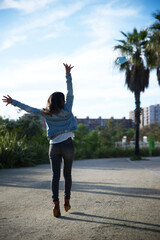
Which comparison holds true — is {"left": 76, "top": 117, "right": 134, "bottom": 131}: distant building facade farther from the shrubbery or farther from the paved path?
the paved path

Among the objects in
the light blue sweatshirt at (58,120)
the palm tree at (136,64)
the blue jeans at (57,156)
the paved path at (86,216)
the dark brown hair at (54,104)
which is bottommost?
the paved path at (86,216)

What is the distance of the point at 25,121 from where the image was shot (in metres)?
22.2

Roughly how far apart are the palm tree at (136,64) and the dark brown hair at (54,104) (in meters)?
12.8

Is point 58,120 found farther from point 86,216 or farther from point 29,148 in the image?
point 29,148

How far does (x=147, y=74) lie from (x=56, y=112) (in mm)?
13460

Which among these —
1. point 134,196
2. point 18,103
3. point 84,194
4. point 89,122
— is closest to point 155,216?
point 134,196

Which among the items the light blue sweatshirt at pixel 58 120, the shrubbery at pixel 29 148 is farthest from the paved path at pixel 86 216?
the shrubbery at pixel 29 148

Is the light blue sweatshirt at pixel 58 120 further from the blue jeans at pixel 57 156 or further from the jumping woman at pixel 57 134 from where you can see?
the blue jeans at pixel 57 156

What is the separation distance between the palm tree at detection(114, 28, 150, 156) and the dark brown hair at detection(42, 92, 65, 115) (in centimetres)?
1275

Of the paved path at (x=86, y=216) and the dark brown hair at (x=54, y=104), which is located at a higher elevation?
the dark brown hair at (x=54, y=104)

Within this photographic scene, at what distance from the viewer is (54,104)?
10.4ft

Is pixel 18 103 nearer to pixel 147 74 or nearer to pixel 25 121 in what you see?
pixel 147 74

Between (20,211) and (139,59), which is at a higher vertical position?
(139,59)

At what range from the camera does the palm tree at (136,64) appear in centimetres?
1498
